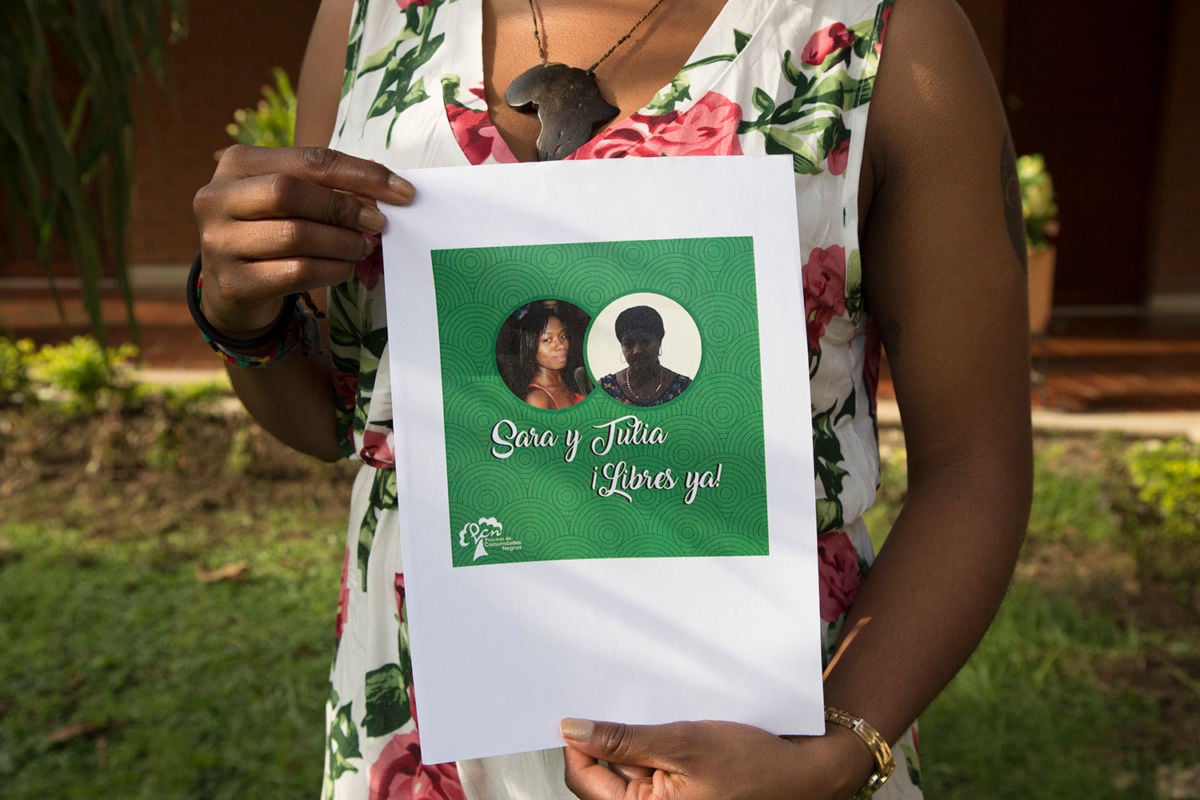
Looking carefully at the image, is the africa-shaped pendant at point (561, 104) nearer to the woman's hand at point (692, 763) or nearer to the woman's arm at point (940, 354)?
the woman's arm at point (940, 354)

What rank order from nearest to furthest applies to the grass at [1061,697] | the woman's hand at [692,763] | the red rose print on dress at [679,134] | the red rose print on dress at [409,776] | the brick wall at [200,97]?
the woman's hand at [692,763]
the red rose print on dress at [679,134]
the red rose print on dress at [409,776]
the grass at [1061,697]
the brick wall at [200,97]

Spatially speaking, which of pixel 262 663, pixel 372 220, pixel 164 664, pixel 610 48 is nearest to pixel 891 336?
pixel 610 48

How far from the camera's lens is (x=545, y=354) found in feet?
2.74

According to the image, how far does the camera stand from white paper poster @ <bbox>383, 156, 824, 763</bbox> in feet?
2.70

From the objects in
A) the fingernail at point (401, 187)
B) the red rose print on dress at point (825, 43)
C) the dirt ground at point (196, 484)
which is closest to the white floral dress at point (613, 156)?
the red rose print on dress at point (825, 43)

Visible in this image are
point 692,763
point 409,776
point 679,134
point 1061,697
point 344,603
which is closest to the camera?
point 692,763

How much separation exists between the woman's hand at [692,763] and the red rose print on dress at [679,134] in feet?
1.52

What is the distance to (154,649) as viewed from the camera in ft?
10.6

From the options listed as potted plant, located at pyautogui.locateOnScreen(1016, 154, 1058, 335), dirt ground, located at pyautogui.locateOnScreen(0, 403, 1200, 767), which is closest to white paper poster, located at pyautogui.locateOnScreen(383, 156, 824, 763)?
dirt ground, located at pyautogui.locateOnScreen(0, 403, 1200, 767)

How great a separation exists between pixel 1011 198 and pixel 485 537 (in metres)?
0.56

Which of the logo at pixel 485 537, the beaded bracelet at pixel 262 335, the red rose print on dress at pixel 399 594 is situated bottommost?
the red rose print on dress at pixel 399 594

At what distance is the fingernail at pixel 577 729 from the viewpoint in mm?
798

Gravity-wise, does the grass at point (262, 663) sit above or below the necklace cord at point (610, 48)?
below

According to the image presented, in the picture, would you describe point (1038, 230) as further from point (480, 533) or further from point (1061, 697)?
point (480, 533)
